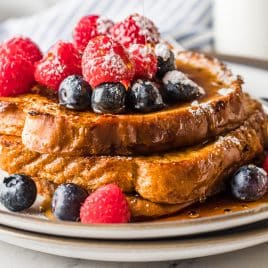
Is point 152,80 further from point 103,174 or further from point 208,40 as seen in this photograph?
point 208,40

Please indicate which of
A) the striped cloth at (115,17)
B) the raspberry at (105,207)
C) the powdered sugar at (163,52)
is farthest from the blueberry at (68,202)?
the striped cloth at (115,17)

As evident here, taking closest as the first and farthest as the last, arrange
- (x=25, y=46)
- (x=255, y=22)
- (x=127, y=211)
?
(x=127, y=211), (x=25, y=46), (x=255, y=22)

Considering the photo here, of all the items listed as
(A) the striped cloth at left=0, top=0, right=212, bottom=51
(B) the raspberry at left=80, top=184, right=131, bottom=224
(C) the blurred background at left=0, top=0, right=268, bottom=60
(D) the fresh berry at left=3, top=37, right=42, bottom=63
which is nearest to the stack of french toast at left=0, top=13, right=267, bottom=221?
(B) the raspberry at left=80, top=184, right=131, bottom=224

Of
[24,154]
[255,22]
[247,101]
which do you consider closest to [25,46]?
[24,154]

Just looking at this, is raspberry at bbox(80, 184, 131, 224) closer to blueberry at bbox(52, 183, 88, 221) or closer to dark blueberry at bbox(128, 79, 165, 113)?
blueberry at bbox(52, 183, 88, 221)

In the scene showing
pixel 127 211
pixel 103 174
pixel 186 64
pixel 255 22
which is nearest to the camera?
pixel 127 211

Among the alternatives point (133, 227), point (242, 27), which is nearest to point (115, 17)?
point (242, 27)
